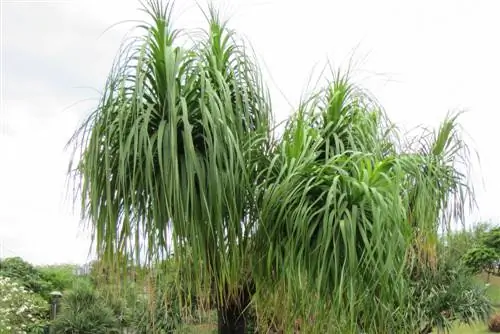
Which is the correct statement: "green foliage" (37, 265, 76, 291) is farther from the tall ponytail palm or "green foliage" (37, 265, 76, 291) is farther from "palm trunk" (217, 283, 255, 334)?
the tall ponytail palm

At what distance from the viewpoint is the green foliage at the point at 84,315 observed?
886cm

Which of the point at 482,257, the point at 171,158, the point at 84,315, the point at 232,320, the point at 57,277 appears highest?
the point at 57,277

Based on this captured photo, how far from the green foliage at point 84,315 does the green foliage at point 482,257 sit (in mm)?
7586

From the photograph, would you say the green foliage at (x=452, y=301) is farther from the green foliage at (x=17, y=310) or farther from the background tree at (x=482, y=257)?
the green foliage at (x=17, y=310)

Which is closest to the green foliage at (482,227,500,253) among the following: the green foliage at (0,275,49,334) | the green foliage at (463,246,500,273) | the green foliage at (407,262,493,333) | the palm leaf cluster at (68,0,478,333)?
the green foliage at (463,246,500,273)

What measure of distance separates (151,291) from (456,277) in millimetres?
6382

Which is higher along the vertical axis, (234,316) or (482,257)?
(482,257)

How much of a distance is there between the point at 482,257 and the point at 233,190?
11808 mm

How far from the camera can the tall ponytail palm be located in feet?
7.10

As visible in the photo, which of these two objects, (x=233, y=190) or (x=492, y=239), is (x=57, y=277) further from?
(x=233, y=190)

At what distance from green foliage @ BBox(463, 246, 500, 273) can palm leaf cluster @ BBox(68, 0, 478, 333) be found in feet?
35.2

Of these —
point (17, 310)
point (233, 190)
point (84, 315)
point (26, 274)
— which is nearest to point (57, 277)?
point (26, 274)

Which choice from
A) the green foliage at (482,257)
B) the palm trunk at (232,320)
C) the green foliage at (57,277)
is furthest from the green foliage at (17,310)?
the green foliage at (482,257)

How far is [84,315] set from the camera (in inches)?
349
